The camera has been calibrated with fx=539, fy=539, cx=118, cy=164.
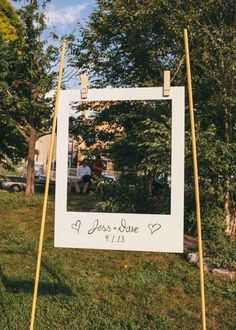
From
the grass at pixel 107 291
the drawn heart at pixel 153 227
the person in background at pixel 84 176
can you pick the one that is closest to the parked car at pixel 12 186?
the person in background at pixel 84 176

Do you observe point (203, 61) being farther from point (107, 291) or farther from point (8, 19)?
point (8, 19)

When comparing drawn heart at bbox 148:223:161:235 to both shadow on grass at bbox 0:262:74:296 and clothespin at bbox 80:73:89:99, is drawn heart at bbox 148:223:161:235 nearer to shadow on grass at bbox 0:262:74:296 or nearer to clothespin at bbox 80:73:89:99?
clothespin at bbox 80:73:89:99

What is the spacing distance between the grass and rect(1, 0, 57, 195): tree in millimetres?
8479

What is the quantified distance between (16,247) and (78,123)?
13.6 ft

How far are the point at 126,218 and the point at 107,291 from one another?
1.96m

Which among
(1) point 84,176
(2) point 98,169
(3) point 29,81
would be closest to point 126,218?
(2) point 98,169

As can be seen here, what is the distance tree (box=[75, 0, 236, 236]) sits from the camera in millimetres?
8086

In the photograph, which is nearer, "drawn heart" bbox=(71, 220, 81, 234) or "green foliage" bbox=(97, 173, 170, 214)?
"drawn heart" bbox=(71, 220, 81, 234)

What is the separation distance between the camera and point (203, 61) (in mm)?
8406

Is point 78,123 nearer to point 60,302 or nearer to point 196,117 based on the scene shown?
point 196,117

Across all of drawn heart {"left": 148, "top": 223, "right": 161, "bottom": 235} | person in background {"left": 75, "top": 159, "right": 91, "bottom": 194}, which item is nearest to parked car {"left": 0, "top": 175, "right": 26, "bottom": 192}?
person in background {"left": 75, "top": 159, "right": 91, "bottom": 194}

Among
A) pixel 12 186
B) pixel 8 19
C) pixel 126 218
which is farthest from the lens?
pixel 8 19

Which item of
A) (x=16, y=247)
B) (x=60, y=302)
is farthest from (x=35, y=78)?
(x=60, y=302)

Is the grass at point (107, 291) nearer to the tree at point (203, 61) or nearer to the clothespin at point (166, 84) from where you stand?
the tree at point (203, 61)
